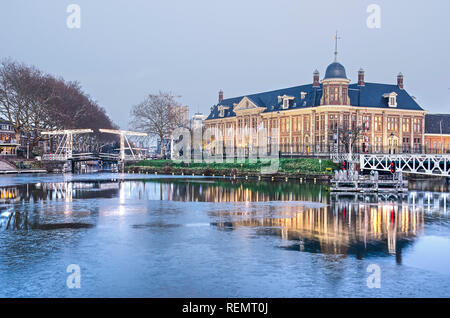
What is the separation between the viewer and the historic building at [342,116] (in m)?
77.3

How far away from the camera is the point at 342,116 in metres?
78.3

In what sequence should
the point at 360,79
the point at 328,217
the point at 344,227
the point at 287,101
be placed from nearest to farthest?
the point at 344,227 → the point at 328,217 → the point at 360,79 → the point at 287,101

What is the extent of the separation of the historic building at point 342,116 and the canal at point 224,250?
49.5 metres

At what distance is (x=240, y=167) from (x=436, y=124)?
44228 mm

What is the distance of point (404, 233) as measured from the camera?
1998 cm

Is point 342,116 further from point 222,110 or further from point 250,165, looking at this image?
point 222,110

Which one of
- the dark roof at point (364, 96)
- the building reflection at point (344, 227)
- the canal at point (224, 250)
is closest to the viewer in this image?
the canal at point (224, 250)

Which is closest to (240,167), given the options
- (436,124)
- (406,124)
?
(406,124)

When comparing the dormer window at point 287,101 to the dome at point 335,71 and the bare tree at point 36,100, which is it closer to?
the dome at point 335,71

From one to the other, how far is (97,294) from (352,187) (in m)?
32.3

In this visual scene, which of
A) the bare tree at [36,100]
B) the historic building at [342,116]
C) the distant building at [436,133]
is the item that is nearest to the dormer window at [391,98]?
the historic building at [342,116]

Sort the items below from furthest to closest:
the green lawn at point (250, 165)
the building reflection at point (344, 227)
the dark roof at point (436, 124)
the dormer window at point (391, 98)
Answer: the dark roof at point (436, 124)
the dormer window at point (391, 98)
the green lawn at point (250, 165)
the building reflection at point (344, 227)

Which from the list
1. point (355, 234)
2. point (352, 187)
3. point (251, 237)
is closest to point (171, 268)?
point (251, 237)

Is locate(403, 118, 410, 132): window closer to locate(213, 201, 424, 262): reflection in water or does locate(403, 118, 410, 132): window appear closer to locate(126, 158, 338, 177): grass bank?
locate(126, 158, 338, 177): grass bank
